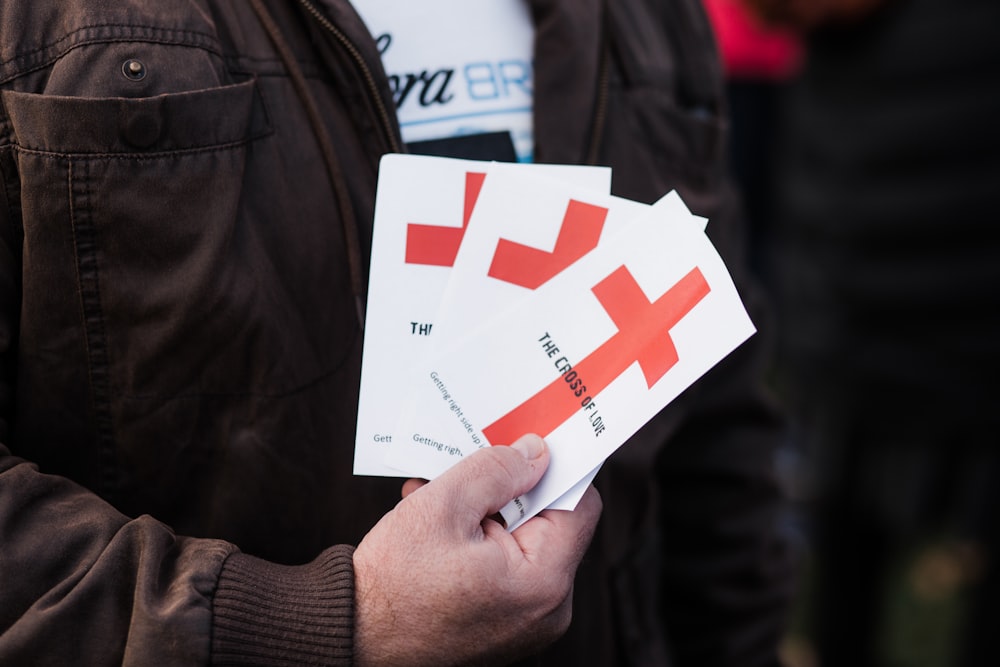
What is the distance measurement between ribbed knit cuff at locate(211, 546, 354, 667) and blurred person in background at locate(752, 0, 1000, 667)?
171 cm

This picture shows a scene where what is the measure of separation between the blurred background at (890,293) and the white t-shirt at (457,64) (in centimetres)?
123

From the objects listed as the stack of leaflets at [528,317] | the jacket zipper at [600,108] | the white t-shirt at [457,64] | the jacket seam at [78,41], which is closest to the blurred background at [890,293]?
the jacket zipper at [600,108]

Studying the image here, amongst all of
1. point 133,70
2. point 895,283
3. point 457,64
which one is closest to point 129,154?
point 133,70

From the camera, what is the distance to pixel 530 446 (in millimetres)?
877

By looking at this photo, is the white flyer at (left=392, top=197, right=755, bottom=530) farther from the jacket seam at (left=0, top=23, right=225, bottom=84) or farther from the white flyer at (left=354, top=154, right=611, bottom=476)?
the jacket seam at (left=0, top=23, right=225, bottom=84)

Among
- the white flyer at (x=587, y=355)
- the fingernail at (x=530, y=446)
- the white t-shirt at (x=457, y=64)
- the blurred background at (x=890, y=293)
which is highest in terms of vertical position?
the white t-shirt at (x=457, y=64)

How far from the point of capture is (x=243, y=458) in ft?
3.21

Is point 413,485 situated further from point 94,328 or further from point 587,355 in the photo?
point 94,328

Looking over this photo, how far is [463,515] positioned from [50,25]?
595mm

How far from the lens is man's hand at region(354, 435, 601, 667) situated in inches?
32.8

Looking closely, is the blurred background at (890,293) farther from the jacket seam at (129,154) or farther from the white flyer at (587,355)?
the jacket seam at (129,154)

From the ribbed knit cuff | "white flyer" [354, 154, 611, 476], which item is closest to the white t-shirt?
"white flyer" [354, 154, 611, 476]

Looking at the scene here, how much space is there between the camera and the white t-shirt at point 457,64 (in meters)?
1.05

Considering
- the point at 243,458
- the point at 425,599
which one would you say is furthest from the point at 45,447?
the point at 425,599
